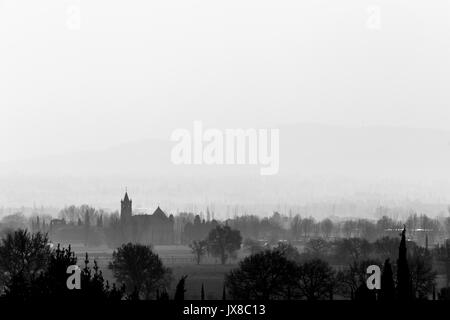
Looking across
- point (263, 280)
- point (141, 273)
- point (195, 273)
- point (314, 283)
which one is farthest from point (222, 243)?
point (263, 280)

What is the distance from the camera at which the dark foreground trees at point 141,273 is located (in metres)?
81.6

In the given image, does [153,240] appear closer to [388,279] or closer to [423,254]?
[423,254]

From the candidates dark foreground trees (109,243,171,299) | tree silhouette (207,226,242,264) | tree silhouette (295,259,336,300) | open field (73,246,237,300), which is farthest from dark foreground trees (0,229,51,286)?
tree silhouette (207,226,242,264)

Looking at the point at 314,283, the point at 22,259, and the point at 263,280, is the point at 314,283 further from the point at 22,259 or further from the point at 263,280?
the point at 22,259

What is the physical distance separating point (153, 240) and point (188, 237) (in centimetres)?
616

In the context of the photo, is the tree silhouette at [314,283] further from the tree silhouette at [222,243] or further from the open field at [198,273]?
the tree silhouette at [222,243]

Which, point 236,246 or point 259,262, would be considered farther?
point 236,246

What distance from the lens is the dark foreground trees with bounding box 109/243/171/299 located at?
3214 inches

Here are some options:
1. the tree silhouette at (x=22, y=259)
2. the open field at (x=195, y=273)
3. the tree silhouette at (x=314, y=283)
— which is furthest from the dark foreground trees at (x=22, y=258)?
the tree silhouette at (x=314, y=283)
